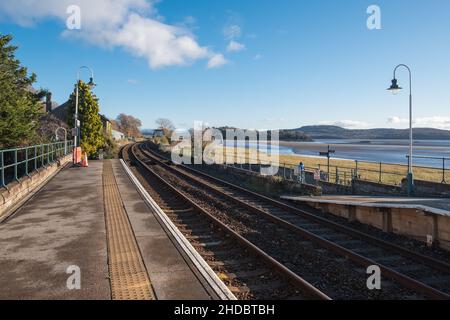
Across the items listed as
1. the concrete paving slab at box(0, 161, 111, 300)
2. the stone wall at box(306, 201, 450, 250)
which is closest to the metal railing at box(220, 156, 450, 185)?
the stone wall at box(306, 201, 450, 250)

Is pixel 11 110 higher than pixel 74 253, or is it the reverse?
pixel 11 110

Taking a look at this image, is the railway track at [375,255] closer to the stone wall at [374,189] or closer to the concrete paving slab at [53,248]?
the concrete paving slab at [53,248]

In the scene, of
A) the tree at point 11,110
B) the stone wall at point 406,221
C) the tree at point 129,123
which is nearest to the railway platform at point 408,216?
the stone wall at point 406,221

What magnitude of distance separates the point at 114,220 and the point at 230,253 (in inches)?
131

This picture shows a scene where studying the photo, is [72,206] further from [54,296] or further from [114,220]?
[54,296]

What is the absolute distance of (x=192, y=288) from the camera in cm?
586

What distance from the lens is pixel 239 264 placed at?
8109 millimetres

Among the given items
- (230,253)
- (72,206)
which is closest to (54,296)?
(230,253)

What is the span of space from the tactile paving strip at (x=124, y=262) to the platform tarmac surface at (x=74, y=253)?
0.10 metres

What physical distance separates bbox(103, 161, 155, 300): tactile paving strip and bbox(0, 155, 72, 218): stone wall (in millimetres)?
2761

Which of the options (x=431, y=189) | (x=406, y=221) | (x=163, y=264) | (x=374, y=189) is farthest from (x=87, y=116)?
(x=163, y=264)

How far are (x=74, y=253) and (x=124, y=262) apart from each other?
1192 mm

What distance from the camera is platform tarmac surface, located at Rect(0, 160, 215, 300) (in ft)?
18.7

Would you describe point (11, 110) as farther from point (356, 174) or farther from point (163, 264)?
point (356, 174)
